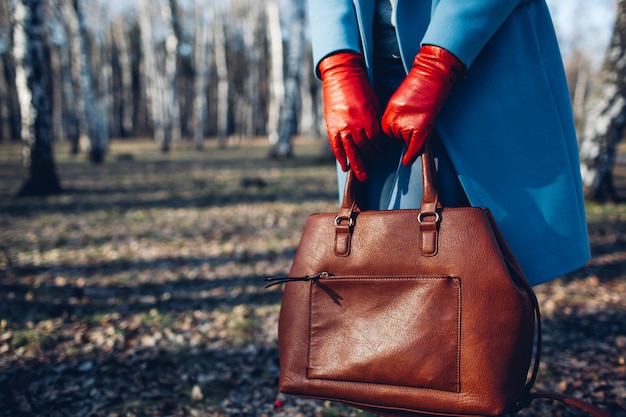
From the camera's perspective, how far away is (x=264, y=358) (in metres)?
2.85

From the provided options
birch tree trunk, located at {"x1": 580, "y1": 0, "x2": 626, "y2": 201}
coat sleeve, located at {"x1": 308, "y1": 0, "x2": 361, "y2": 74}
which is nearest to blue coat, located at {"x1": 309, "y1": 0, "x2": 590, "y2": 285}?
coat sleeve, located at {"x1": 308, "y1": 0, "x2": 361, "y2": 74}

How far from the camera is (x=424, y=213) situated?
1306 millimetres

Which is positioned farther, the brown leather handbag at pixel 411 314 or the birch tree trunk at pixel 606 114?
the birch tree trunk at pixel 606 114

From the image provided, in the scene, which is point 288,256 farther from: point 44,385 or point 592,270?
point 592,270

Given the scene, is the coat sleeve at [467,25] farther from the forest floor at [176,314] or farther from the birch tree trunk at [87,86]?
the birch tree trunk at [87,86]

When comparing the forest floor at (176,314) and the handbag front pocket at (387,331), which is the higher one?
the handbag front pocket at (387,331)

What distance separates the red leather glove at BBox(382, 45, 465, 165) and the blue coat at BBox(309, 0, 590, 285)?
0.40ft

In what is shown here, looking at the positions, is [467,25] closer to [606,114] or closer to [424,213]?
[424,213]

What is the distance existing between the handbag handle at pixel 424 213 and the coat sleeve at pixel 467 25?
0.99 ft

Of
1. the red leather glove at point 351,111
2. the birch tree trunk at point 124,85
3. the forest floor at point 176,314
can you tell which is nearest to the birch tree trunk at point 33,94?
A: the forest floor at point 176,314

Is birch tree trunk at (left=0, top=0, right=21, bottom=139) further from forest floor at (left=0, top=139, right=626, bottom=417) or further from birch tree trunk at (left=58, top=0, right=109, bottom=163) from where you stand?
forest floor at (left=0, top=139, right=626, bottom=417)

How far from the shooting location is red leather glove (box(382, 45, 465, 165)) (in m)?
1.30

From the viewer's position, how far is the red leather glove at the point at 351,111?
1382 millimetres

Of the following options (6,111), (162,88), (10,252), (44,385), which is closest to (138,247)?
(10,252)
